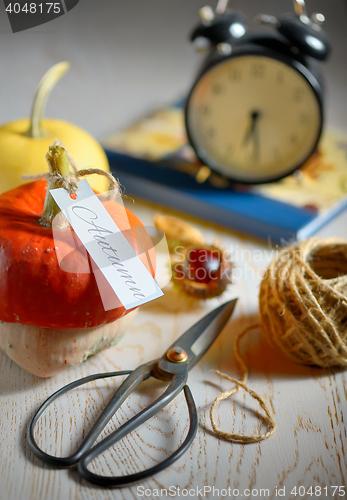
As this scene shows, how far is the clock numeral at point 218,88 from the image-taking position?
899 millimetres

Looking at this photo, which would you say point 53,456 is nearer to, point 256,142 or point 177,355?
point 177,355

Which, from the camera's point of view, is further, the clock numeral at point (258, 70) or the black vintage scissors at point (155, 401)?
the clock numeral at point (258, 70)

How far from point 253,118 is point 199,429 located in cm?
59

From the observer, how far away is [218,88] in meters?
0.90

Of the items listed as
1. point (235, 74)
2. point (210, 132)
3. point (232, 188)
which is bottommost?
point (232, 188)

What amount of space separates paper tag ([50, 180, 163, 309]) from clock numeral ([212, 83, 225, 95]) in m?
0.47

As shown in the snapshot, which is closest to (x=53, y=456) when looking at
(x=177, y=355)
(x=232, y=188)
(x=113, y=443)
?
(x=113, y=443)

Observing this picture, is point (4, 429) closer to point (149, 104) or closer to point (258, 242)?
point (258, 242)

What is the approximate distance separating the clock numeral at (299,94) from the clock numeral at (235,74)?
0.10 meters

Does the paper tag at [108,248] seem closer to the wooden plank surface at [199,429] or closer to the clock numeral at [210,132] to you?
the wooden plank surface at [199,429]

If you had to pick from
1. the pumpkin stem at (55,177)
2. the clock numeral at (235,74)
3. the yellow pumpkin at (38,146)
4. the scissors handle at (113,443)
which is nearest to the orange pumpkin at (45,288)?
the pumpkin stem at (55,177)

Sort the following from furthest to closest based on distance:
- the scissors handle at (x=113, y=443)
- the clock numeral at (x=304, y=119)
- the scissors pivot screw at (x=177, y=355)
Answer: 1. the clock numeral at (x=304, y=119)
2. the scissors pivot screw at (x=177, y=355)
3. the scissors handle at (x=113, y=443)

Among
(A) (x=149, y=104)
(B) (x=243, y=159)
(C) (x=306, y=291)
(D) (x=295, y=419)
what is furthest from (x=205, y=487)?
(A) (x=149, y=104)

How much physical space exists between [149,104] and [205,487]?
1024 millimetres
